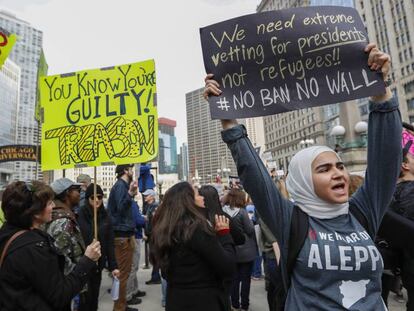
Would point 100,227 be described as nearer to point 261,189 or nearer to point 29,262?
point 29,262

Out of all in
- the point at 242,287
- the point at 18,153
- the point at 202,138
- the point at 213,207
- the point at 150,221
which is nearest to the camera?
the point at 213,207

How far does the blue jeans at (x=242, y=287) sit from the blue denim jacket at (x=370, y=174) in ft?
11.1

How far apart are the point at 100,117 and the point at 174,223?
189cm

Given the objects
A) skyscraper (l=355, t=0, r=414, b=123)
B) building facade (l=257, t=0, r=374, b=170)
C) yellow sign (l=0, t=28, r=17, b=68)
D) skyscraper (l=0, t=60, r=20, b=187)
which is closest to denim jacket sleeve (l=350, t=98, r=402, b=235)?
yellow sign (l=0, t=28, r=17, b=68)

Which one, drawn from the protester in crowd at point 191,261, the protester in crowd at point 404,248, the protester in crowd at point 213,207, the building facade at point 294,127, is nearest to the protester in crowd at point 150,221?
the protester in crowd at point 213,207

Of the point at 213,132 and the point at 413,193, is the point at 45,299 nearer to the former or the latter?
the point at 413,193

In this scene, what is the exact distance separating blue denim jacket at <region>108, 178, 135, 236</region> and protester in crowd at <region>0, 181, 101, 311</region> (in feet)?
8.59

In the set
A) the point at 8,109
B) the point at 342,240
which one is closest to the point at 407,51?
the point at 342,240

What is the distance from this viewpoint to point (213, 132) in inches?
5167

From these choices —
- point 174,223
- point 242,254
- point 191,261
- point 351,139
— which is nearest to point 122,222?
point 242,254

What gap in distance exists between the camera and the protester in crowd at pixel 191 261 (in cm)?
253

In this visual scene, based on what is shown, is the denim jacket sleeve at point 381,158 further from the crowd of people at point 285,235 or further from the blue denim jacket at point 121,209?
the blue denim jacket at point 121,209

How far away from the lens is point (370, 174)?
1.80m

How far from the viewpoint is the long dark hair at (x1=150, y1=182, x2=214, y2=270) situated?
102 inches
